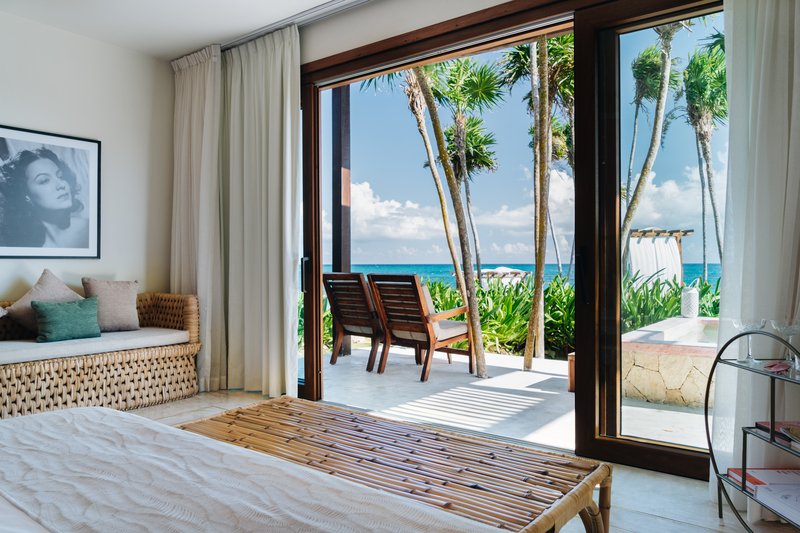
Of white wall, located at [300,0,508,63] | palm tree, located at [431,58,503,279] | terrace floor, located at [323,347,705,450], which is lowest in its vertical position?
terrace floor, located at [323,347,705,450]

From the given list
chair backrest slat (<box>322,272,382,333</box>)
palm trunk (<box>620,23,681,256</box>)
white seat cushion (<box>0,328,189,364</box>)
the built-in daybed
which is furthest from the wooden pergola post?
palm trunk (<box>620,23,681,256</box>)

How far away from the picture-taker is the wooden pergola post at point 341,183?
5902mm

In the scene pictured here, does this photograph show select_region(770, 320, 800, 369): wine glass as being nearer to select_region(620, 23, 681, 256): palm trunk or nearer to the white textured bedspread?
select_region(620, 23, 681, 256): palm trunk

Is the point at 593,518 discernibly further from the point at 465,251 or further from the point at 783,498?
the point at 465,251

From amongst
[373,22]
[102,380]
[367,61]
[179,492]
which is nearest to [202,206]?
[102,380]

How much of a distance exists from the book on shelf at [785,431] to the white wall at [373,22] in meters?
2.42

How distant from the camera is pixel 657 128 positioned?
2.74m

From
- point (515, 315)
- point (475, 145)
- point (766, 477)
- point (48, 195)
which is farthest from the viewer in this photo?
point (475, 145)

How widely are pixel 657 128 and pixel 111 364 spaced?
11.9ft

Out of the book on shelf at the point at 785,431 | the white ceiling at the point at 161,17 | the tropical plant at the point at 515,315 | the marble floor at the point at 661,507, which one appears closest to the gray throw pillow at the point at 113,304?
the white ceiling at the point at 161,17

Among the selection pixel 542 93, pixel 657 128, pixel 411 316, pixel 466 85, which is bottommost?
pixel 411 316

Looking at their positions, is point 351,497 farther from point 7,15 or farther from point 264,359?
point 7,15

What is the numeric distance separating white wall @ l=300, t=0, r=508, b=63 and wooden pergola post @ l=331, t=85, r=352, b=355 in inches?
70.5

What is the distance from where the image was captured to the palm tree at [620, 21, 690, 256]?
2688 millimetres
